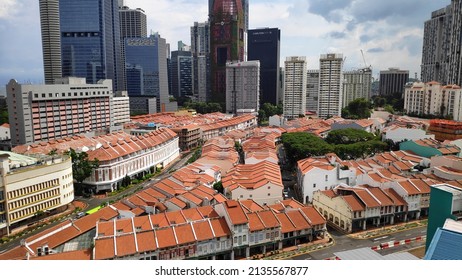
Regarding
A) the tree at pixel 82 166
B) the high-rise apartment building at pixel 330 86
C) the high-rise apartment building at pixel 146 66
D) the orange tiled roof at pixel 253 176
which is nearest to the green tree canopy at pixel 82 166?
the tree at pixel 82 166

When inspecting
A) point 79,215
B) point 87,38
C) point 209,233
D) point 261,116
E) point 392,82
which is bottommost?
point 79,215

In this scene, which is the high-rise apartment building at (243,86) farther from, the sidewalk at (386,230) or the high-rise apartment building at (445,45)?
the sidewalk at (386,230)

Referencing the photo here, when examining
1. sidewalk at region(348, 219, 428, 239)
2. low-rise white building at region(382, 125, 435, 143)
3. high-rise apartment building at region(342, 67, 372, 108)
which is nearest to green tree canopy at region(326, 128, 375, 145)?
low-rise white building at region(382, 125, 435, 143)

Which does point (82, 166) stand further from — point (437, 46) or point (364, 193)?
point (437, 46)

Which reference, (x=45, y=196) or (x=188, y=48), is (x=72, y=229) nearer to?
(x=45, y=196)

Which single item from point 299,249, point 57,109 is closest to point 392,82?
point 57,109

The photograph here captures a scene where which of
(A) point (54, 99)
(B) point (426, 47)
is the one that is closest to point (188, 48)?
(B) point (426, 47)

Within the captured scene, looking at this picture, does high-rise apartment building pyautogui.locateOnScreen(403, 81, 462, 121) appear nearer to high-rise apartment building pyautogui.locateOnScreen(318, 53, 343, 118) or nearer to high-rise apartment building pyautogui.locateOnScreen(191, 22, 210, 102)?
high-rise apartment building pyautogui.locateOnScreen(318, 53, 343, 118)
